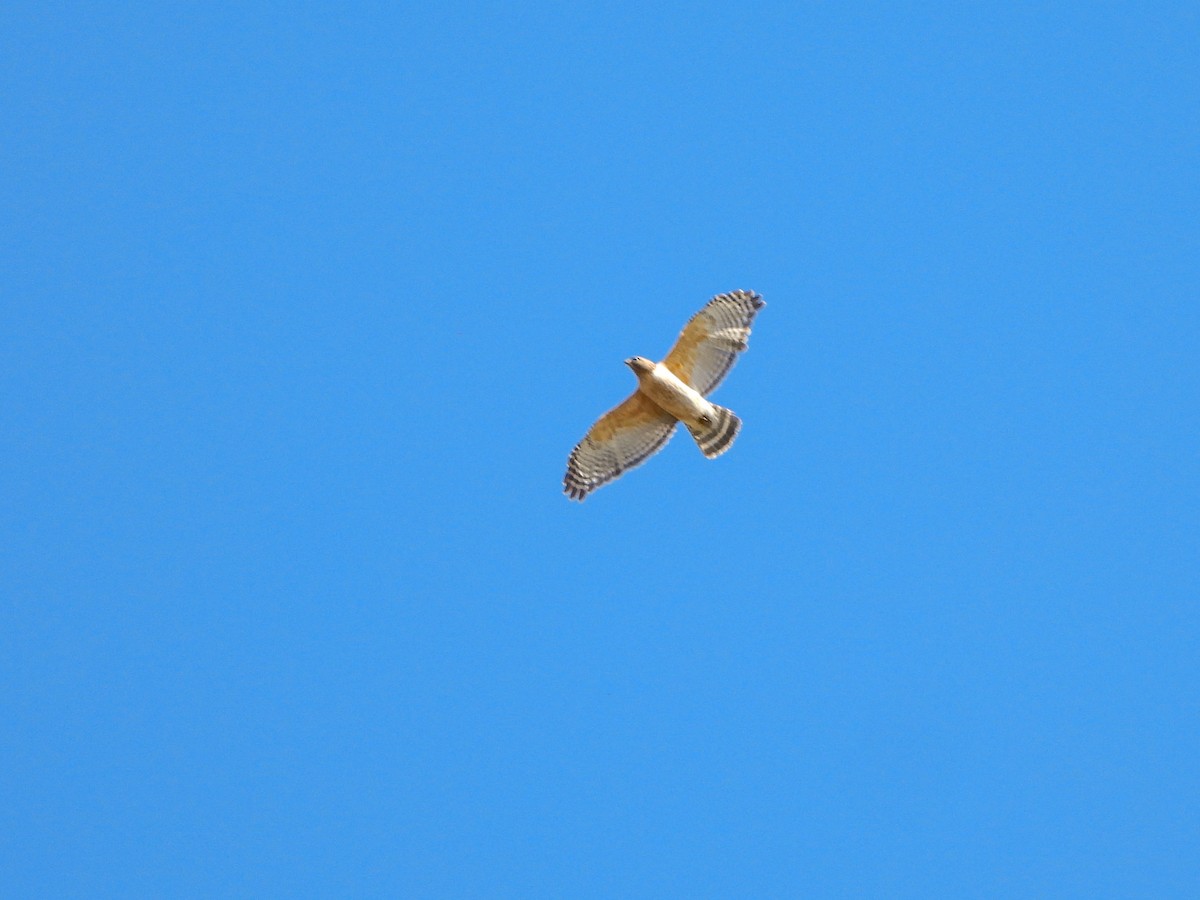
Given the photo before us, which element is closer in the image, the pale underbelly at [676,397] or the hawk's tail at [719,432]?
the pale underbelly at [676,397]

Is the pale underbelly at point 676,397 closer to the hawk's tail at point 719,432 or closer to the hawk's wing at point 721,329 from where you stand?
the hawk's tail at point 719,432

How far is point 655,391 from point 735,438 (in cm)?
104

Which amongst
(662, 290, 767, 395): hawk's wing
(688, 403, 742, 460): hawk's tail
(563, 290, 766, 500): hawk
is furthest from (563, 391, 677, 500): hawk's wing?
(662, 290, 767, 395): hawk's wing

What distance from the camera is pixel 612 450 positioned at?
29.0 meters

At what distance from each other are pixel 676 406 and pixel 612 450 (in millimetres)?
997

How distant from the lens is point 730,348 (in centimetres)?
2850

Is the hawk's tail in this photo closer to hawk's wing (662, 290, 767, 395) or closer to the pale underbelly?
the pale underbelly

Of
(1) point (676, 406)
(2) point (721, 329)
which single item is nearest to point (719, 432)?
(1) point (676, 406)

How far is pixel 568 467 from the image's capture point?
29.0 metres

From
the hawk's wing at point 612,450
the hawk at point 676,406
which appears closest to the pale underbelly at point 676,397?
the hawk at point 676,406

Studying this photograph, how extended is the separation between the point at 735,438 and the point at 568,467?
191 cm

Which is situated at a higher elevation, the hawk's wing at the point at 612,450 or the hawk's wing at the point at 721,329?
the hawk's wing at the point at 721,329

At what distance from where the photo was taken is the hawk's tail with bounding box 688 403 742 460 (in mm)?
28594

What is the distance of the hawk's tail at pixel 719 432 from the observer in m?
28.6
